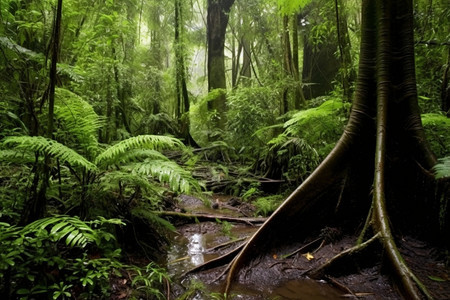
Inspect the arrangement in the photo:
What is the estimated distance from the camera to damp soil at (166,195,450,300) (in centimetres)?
230

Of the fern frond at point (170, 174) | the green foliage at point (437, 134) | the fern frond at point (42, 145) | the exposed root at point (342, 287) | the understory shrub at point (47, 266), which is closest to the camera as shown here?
the understory shrub at point (47, 266)

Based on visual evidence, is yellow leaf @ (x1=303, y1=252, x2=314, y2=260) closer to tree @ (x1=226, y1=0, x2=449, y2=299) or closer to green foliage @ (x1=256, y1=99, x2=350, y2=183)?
tree @ (x1=226, y1=0, x2=449, y2=299)

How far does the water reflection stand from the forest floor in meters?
0.01

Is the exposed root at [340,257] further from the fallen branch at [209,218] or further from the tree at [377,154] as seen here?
the fallen branch at [209,218]

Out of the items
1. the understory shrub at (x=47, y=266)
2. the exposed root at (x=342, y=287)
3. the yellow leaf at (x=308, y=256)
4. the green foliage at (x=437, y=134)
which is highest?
the green foliage at (x=437, y=134)

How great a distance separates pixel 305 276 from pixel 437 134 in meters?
3.05

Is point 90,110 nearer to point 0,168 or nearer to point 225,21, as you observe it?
point 0,168

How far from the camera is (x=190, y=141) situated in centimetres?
1195

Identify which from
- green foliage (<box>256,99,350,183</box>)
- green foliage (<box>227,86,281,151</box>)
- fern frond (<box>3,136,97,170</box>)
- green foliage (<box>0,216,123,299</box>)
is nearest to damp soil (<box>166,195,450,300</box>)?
green foliage (<box>0,216,123,299</box>)

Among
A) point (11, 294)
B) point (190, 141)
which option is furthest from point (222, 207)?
point (190, 141)

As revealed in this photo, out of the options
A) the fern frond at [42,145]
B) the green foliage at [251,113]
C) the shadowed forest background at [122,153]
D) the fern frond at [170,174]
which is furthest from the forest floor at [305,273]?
the green foliage at [251,113]

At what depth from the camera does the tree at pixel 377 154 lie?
298 cm

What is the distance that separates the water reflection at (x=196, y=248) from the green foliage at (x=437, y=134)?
11.2 ft

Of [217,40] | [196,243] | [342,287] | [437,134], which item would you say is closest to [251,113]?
[437,134]
